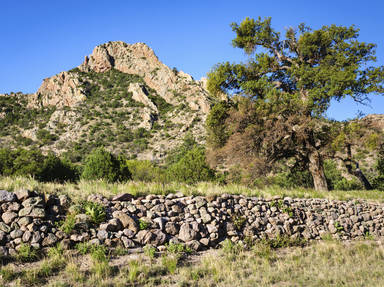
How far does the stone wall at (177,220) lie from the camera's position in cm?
685

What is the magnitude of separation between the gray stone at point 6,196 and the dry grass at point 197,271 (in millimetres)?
1999

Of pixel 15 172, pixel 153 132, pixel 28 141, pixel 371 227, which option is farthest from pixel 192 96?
pixel 371 227

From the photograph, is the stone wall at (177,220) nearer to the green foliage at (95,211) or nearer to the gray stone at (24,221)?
the gray stone at (24,221)

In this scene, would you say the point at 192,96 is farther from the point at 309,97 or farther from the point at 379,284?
the point at 379,284

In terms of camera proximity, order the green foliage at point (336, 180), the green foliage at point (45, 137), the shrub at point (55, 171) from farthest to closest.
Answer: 1. the green foliage at point (45, 137)
2. the shrub at point (55, 171)
3. the green foliage at point (336, 180)

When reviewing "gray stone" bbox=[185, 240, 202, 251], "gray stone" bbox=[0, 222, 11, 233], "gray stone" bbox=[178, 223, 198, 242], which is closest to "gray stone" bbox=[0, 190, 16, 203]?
"gray stone" bbox=[0, 222, 11, 233]

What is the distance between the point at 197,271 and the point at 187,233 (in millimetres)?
1990

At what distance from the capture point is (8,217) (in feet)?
22.2

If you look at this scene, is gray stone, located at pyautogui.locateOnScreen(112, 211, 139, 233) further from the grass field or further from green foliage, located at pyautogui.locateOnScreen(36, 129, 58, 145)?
green foliage, located at pyautogui.locateOnScreen(36, 129, 58, 145)

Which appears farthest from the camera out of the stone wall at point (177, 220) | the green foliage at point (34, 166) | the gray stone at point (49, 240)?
the green foliage at point (34, 166)

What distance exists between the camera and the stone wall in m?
6.85

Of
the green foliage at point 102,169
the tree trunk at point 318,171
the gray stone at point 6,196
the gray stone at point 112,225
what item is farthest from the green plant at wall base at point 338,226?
the green foliage at point 102,169

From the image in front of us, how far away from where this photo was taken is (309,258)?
7418mm

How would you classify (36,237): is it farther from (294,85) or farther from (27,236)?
(294,85)
